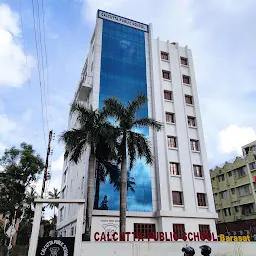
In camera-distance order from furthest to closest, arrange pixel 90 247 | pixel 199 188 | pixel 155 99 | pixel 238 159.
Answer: pixel 238 159 → pixel 155 99 → pixel 199 188 → pixel 90 247

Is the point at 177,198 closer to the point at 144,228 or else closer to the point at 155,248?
the point at 144,228

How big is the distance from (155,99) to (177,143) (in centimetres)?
661

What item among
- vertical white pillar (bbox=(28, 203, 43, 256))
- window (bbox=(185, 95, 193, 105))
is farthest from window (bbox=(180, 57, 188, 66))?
vertical white pillar (bbox=(28, 203, 43, 256))

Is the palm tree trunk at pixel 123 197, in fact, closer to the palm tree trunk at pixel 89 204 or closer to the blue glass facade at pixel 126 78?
the palm tree trunk at pixel 89 204

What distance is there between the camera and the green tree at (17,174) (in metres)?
30.7

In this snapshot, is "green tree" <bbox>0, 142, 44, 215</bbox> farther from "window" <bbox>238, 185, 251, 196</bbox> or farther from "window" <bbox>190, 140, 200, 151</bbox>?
"window" <bbox>238, 185, 251, 196</bbox>

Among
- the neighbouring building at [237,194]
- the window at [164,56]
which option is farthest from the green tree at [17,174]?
the neighbouring building at [237,194]

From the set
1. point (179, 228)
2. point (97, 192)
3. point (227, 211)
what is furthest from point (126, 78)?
point (227, 211)

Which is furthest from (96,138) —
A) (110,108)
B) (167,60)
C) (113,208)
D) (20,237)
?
A: (20,237)

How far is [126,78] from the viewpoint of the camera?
3428 cm

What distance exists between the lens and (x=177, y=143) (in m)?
33.2

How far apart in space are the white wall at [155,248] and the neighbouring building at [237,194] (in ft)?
88.3

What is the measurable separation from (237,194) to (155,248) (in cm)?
3662

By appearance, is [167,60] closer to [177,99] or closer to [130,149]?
[177,99]
